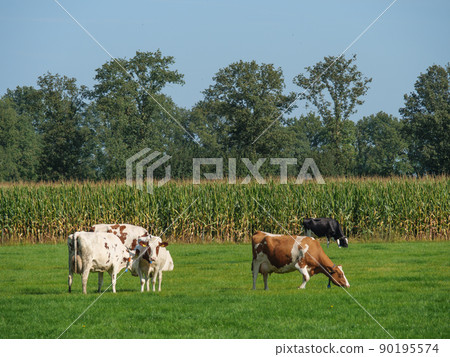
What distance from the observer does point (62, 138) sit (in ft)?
207

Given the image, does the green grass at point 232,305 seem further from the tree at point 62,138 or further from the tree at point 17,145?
the tree at point 17,145

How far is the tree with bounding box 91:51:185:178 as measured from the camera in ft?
202

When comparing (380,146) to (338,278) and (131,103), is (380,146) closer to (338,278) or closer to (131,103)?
(131,103)

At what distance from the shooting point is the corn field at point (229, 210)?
29.0 m

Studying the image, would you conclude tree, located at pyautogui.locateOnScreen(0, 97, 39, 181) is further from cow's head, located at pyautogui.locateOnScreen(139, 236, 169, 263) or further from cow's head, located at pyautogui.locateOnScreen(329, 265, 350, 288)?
cow's head, located at pyautogui.locateOnScreen(329, 265, 350, 288)

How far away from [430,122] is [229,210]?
39717 millimetres

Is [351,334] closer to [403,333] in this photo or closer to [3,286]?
[403,333]

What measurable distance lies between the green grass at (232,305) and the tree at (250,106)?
134 feet

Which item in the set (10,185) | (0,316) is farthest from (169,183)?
(0,316)

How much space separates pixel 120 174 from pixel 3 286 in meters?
43.5

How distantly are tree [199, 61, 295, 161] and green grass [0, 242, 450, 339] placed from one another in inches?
1604

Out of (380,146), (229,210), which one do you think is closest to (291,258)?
(229,210)

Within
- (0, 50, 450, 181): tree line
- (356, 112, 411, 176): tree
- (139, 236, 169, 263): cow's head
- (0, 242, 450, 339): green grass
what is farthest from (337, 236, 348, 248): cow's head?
(356, 112, 411, 176): tree

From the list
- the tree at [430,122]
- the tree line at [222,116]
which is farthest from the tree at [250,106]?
the tree at [430,122]
